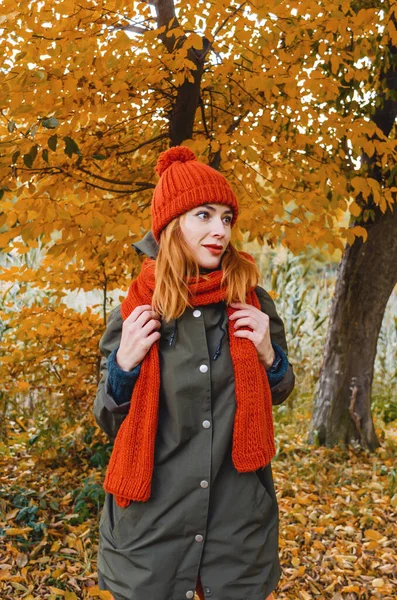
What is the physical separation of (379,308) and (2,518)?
2.83m

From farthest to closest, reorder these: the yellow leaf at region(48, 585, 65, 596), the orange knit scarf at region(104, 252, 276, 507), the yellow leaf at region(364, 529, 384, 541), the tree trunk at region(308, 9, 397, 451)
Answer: the tree trunk at region(308, 9, 397, 451) < the yellow leaf at region(364, 529, 384, 541) < the yellow leaf at region(48, 585, 65, 596) < the orange knit scarf at region(104, 252, 276, 507)

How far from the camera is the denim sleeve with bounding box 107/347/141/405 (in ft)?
4.84

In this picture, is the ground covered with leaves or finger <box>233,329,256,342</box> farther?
the ground covered with leaves

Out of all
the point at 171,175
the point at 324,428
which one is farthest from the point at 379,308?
the point at 171,175

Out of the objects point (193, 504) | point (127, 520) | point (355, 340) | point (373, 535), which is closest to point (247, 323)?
point (193, 504)

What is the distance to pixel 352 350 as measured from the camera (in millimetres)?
4262

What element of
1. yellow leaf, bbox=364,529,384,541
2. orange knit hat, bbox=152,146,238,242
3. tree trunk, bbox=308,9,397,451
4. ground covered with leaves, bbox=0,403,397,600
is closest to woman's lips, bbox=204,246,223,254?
orange knit hat, bbox=152,146,238,242

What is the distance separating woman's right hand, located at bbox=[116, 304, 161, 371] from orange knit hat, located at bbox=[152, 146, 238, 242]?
25 cm

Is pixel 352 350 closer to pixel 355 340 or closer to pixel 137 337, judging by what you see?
pixel 355 340

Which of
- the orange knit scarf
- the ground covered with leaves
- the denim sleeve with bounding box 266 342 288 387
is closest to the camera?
the orange knit scarf

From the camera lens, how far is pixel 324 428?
435 cm

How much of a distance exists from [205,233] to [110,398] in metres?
0.50

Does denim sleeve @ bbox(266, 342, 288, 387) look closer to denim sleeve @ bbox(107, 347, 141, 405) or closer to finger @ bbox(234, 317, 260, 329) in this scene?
finger @ bbox(234, 317, 260, 329)

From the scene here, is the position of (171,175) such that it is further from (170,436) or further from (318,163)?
(318,163)
